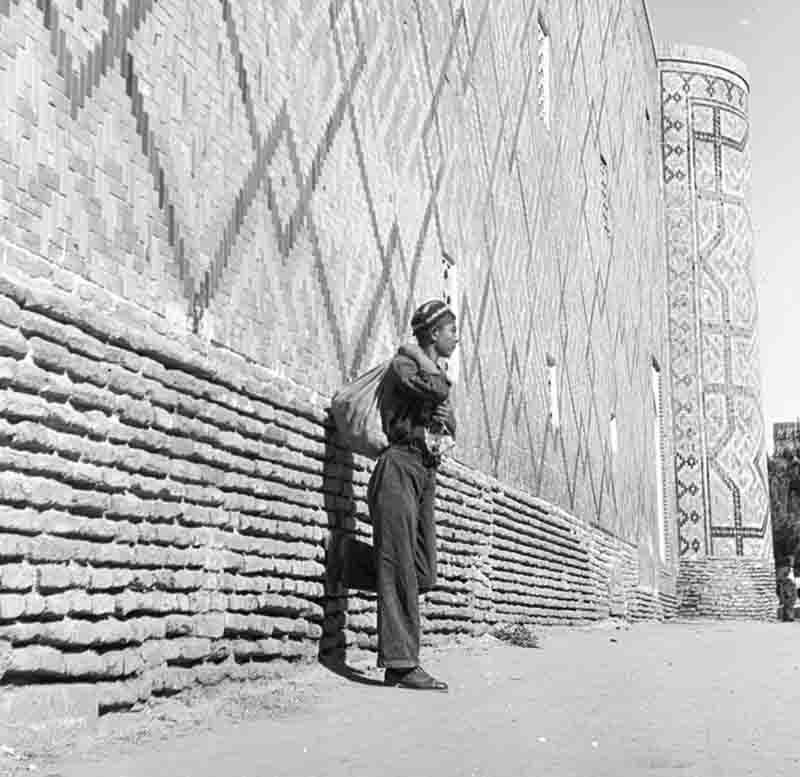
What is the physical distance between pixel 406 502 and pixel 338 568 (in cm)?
51

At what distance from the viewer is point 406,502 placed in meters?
4.03

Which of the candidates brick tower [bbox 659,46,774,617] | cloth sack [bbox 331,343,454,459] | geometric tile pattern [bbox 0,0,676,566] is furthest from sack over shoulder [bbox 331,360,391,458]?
brick tower [bbox 659,46,774,617]

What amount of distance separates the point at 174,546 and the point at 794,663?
4032 millimetres

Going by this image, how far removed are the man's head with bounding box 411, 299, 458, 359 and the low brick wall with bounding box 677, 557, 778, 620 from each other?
552 inches

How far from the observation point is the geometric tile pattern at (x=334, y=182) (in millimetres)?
2992

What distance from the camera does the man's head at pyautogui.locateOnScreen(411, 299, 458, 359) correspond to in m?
4.25

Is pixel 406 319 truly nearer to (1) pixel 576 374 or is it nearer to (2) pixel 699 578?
(1) pixel 576 374

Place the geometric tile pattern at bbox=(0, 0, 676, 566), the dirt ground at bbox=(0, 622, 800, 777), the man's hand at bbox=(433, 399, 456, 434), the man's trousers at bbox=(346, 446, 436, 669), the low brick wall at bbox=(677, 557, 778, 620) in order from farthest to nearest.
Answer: the low brick wall at bbox=(677, 557, 778, 620) → the man's hand at bbox=(433, 399, 456, 434) → the man's trousers at bbox=(346, 446, 436, 669) → the geometric tile pattern at bbox=(0, 0, 676, 566) → the dirt ground at bbox=(0, 622, 800, 777)

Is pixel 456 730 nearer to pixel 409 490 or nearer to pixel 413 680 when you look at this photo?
pixel 413 680

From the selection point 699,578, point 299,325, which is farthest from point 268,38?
point 699,578

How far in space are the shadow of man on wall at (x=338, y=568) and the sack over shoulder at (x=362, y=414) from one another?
0.28 ft

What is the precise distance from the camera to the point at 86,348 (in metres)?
2.86

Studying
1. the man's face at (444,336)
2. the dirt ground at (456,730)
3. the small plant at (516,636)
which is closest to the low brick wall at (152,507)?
the dirt ground at (456,730)

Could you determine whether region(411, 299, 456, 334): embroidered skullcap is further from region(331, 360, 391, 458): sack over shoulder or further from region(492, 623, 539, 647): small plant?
region(492, 623, 539, 647): small plant
